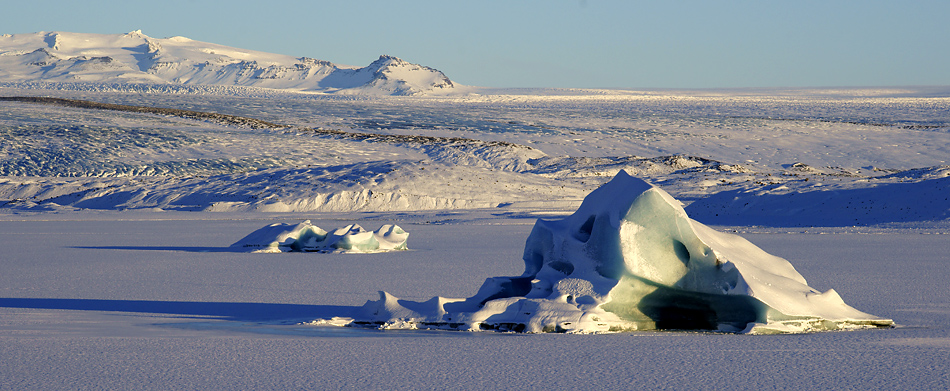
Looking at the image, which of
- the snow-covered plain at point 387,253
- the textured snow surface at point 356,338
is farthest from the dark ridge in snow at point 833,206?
the textured snow surface at point 356,338

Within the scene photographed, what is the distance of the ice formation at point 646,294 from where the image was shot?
618 centimetres

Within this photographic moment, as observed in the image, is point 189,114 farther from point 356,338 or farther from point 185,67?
point 185,67

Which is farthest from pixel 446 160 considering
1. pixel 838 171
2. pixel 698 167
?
pixel 838 171

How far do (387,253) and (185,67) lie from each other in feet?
515

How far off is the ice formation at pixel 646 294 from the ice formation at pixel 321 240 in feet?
20.6

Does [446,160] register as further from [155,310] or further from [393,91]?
[393,91]

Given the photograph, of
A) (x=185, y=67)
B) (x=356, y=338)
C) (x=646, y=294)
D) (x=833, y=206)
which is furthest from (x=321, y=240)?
(x=185, y=67)

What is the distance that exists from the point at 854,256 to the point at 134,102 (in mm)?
62682

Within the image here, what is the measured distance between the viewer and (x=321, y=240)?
13406 mm

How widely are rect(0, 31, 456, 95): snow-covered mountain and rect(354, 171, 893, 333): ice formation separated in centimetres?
12759

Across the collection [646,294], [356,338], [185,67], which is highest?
[185,67]

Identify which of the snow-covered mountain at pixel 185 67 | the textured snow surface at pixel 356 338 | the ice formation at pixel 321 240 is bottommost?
the ice formation at pixel 321 240

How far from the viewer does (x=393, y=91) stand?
139m

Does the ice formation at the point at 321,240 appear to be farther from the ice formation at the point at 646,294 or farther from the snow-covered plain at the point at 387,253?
the ice formation at the point at 646,294
